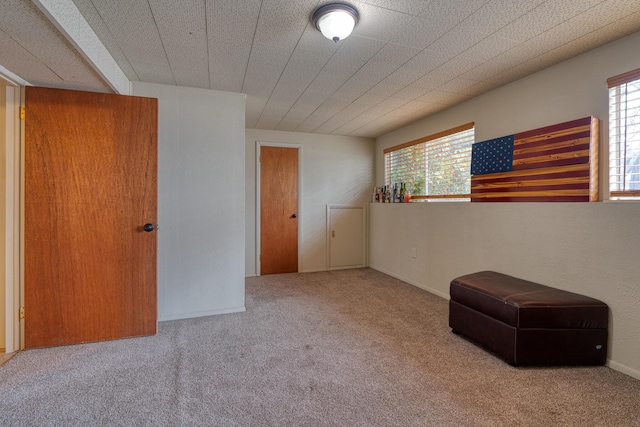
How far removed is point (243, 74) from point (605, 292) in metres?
3.15

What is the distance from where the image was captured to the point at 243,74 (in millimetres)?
2609

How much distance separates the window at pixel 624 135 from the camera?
6.46ft

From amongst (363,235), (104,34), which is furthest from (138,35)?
(363,235)

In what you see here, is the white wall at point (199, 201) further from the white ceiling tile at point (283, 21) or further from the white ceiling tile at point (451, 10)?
the white ceiling tile at point (451, 10)

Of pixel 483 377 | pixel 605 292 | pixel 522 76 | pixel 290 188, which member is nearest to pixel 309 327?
pixel 483 377

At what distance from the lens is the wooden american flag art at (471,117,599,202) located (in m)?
2.17

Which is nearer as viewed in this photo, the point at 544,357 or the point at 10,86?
the point at 544,357

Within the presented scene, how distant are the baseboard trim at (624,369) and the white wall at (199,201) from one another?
2.94 meters

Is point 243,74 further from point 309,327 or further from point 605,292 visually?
point 605,292

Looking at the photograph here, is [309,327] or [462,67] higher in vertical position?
[462,67]

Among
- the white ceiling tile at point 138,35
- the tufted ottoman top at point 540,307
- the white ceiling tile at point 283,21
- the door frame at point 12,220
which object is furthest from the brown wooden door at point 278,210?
the tufted ottoman top at point 540,307

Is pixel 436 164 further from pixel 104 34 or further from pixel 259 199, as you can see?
pixel 104 34

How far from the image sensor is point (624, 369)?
1933mm

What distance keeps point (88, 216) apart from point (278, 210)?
102 inches
